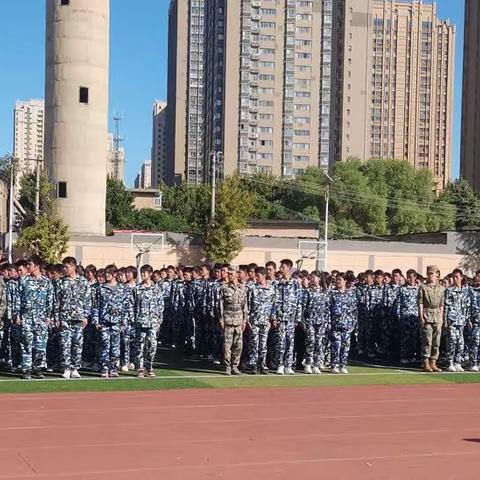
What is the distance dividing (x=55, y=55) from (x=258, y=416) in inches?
1136

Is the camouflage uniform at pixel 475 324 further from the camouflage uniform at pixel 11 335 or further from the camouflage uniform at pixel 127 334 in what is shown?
the camouflage uniform at pixel 11 335

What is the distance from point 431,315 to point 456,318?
0.66 meters

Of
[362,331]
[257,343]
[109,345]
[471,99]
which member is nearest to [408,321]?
[362,331]

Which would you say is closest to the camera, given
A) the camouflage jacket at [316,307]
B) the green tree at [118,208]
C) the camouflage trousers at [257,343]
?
the camouflage trousers at [257,343]

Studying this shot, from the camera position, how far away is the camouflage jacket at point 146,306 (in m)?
12.8

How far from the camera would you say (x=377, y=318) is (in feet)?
52.2

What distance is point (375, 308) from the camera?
1588cm

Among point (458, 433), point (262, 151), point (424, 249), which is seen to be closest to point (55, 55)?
point (424, 249)

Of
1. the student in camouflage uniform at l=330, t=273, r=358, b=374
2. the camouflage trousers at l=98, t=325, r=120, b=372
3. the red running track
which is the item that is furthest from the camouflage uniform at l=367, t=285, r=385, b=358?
the camouflage trousers at l=98, t=325, r=120, b=372

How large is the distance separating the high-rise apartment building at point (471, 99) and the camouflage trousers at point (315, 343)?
242 ft

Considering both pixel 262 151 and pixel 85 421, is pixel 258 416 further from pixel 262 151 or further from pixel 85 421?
pixel 262 151

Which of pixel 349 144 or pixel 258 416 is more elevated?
pixel 349 144

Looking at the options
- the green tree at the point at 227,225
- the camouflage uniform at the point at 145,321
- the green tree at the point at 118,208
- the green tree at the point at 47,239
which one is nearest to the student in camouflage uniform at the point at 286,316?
the camouflage uniform at the point at 145,321

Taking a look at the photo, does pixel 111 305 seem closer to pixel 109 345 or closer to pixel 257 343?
pixel 109 345
